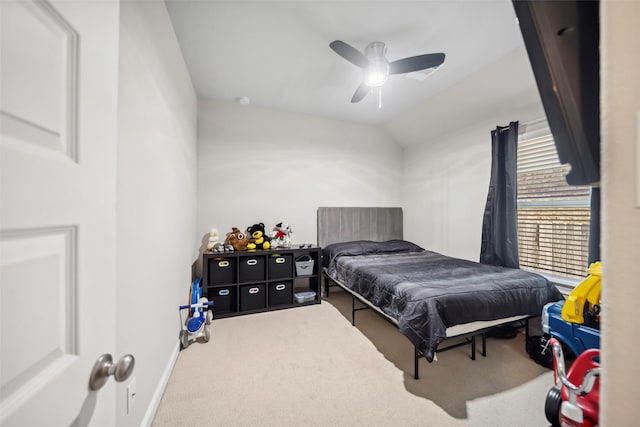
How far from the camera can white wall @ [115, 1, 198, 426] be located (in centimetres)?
104

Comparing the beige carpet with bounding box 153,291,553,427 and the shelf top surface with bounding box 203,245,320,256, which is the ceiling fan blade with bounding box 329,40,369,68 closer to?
the shelf top surface with bounding box 203,245,320,256

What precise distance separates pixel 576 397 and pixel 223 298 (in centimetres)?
284

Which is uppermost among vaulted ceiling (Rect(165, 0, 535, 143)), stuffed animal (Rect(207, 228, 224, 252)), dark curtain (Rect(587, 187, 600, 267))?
vaulted ceiling (Rect(165, 0, 535, 143))

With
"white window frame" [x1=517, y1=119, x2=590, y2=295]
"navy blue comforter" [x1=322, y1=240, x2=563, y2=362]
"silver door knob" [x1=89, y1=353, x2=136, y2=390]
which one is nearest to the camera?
"silver door knob" [x1=89, y1=353, x2=136, y2=390]

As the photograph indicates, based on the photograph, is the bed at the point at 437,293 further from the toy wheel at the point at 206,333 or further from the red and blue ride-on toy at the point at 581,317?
the toy wheel at the point at 206,333

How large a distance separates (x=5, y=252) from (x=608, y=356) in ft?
2.89

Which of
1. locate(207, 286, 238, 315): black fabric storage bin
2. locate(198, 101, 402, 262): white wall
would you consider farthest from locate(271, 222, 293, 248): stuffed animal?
locate(207, 286, 238, 315): black fabric storage bin

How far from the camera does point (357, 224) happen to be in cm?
383

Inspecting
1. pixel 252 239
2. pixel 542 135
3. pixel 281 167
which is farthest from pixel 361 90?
pixel 252 239

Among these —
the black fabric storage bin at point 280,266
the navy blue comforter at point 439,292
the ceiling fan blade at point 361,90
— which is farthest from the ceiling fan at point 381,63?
the black fabric storage bin at point 280,266

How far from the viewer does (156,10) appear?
1448 millimetres

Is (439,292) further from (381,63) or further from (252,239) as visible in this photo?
(252,239)

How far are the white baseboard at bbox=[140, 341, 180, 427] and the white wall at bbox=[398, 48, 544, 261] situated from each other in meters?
3.37

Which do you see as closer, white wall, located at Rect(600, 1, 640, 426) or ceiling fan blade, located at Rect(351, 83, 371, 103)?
white wall, located at Rect(600, 1, 640, 426)
